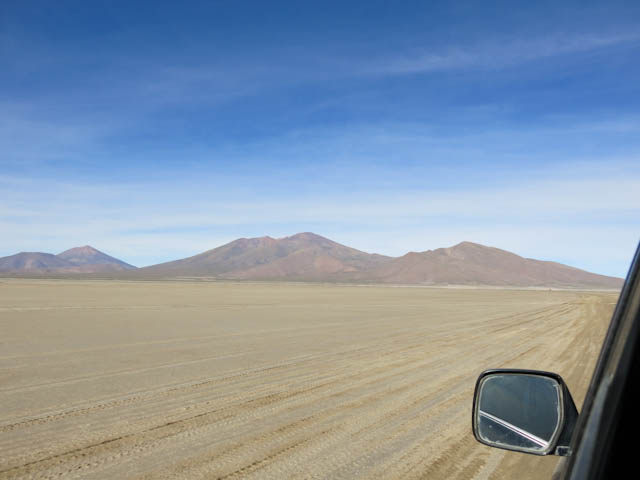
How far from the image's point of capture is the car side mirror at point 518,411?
2.34m

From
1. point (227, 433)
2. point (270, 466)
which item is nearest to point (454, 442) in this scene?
point (270, 466)

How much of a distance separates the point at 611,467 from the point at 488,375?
156cm

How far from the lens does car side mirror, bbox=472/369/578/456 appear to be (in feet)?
7.69

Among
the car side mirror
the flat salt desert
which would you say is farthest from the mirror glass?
the flat salt desert

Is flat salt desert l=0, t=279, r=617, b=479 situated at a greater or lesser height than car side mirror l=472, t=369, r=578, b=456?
lesser

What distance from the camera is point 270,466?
16.9 ft

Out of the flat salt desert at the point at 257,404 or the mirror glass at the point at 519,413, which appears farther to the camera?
the flat salt desert at the point at 257,404

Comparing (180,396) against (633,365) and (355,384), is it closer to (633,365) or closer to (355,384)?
(355,384)

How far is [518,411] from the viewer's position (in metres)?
2.57

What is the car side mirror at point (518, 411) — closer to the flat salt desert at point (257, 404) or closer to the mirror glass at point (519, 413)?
the mirror glass at point (519, 413)

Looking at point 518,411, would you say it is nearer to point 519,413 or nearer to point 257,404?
point 519,413

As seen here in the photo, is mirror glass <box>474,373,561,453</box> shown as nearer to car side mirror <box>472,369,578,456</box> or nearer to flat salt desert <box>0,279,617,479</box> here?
car side mirror <box>472,369,578,456</box>

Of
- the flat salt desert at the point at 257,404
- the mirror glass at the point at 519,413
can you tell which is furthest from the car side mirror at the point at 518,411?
the flat salt desert at the point at 257,404

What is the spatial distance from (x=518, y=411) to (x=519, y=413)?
1cm
